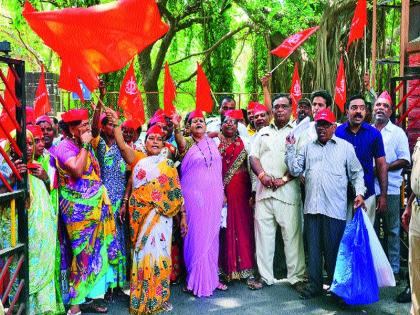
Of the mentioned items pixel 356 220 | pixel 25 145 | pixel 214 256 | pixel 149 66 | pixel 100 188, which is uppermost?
pixel 149 66

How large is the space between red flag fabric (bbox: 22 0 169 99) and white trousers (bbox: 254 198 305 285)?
1978 millimetres

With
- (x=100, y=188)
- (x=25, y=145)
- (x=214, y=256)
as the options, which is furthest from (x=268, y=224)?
(x=25, y=145)

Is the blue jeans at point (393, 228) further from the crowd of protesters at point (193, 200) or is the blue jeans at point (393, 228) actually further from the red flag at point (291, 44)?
the red flag at point (291, 44)

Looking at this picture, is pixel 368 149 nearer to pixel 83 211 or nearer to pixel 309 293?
pixel 309 293

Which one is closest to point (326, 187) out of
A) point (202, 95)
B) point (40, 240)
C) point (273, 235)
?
point (273, 235)

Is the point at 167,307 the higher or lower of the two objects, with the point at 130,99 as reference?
lower

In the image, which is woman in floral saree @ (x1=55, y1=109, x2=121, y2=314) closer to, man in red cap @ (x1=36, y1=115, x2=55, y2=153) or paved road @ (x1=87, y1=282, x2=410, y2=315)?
paved road @ (x1=87, y1=282, x2=410, y2=315)

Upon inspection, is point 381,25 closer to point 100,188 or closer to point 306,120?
point 306,120

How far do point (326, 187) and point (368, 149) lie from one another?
565mm

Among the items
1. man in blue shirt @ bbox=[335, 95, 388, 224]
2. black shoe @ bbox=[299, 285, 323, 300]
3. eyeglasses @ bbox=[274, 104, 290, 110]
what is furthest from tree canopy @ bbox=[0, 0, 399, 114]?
black shoe @ bbox=[299, 285, 323, 300]

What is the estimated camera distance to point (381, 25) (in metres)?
10.0

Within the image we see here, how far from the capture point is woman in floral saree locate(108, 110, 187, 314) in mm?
4176

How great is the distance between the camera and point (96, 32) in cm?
354

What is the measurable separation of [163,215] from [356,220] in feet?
5.15
